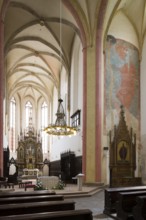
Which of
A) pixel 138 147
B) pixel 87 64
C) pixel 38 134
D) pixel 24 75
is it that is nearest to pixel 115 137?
pixel 138 147

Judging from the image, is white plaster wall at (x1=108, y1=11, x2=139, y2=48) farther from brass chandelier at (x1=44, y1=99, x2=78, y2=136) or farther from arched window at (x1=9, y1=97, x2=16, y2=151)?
arched window at (x1=9, y1=97, x2=16, y2=151)

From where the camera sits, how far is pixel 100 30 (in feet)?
57.3

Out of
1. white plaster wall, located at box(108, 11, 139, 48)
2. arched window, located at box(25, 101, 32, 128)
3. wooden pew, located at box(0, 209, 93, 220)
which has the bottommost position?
wooden pew, located at box(0, 209, 93, 220)

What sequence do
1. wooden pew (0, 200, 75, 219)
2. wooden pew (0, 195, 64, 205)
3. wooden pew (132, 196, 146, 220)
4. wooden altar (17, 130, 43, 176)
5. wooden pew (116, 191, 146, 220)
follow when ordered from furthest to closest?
wooden altar (17, 130, 43, 176), wooden pew (116, 191, 146, 220), wooden pew (132, 196, 146, 220), wooden pew (0, 195, 64, 205), wooden pew (0, 200, 75, 219)

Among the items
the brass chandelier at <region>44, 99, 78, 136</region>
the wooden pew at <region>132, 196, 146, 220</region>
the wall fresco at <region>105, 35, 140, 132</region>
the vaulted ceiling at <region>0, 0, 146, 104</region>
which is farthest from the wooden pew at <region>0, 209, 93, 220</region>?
the vaulted ceiling at <region>0, 0, 146, 104</region>

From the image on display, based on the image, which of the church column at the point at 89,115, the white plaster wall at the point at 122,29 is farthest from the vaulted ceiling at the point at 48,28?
the church column at the point at 89,115

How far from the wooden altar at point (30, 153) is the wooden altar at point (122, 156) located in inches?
708

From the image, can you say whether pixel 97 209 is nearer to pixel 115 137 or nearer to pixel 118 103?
A: pixel 115 137

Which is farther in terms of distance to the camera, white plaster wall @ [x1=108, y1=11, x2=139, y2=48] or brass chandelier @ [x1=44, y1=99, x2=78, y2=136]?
white plaster wall @ [x1=108, y1=11, x2=139, y2=48]

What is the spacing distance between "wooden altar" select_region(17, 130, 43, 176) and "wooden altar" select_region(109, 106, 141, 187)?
1797 cm

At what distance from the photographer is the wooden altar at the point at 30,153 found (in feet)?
113

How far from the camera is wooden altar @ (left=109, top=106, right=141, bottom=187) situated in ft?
56.9

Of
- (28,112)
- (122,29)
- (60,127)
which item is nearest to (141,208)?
(60,127)

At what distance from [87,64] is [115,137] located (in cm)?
457
